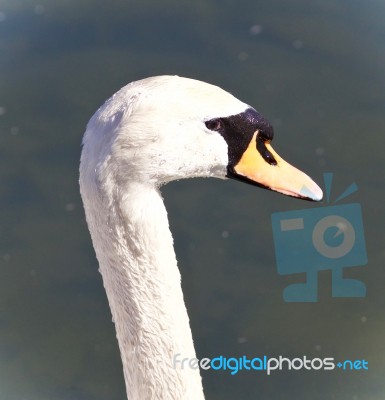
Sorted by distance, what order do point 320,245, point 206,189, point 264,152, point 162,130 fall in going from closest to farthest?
1. point 162,130
2. point 264,152
3. point 320,245
4. point 206,189

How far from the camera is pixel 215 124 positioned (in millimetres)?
1704

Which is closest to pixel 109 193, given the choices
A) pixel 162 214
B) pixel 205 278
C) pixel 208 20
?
pixel 162 214

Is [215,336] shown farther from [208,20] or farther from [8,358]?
[208,20]

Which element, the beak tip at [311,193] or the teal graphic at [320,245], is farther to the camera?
the teal graphic at [320,245]

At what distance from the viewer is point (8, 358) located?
11.5ft

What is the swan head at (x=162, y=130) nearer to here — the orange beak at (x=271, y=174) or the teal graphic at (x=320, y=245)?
the orange beak at (x=271, y=174)

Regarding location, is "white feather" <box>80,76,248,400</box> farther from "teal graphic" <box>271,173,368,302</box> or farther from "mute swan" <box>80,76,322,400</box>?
"teal graphic" <box>271,173,368,302</box>

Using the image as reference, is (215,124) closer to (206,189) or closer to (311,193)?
(311,193)

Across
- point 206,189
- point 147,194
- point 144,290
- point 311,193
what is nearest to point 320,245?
point 206,189

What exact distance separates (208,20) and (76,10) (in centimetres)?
72

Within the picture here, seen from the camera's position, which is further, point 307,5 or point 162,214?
point 307,5

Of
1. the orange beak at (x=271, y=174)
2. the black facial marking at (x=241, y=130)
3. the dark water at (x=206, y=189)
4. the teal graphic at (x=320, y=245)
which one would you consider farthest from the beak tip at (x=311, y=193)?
the dark water at (x=206, y=189)

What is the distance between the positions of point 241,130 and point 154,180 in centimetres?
22

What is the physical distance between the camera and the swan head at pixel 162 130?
5.37 feet
